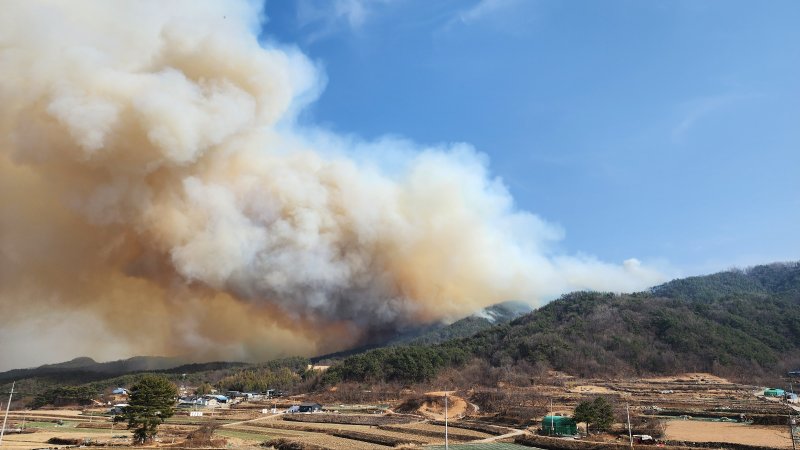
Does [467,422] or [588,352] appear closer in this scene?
[467,422]

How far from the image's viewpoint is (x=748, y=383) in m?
99.9

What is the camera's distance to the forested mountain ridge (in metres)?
113

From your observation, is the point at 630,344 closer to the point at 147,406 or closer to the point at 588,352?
the point at 588,352

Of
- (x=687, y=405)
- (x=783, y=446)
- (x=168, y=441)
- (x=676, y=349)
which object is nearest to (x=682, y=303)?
(x=676, y=349)

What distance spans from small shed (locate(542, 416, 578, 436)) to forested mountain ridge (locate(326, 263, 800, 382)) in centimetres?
6062

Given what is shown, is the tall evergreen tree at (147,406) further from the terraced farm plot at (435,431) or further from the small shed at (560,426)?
the small shed at (560,426)

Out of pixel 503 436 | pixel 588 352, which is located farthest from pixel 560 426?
pixel 588 352

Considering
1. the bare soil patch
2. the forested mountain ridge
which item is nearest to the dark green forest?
the forested mountain ridge

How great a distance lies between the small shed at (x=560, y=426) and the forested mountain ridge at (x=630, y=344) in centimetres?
6062

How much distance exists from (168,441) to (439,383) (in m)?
68.2

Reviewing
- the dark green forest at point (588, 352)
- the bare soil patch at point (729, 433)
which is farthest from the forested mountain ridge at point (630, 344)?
the bare soil patch at point (729, 433)

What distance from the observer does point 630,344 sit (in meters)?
125

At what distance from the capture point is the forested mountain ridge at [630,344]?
113312mm

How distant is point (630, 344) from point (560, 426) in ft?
279
